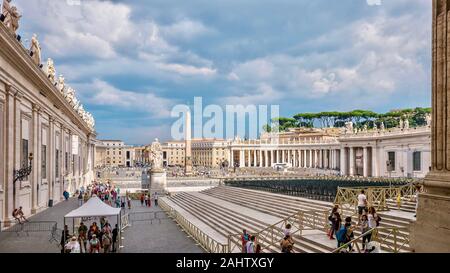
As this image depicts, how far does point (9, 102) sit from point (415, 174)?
159ft

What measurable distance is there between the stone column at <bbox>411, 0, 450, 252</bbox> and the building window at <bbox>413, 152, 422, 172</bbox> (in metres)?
47.5

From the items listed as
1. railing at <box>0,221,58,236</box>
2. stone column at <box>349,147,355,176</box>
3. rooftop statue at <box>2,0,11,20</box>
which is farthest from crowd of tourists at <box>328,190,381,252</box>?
stone column at <box>349,147,355,176</box>

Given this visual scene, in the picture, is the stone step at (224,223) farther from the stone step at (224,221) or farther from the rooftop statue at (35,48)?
the rooftop statue at (35,48)

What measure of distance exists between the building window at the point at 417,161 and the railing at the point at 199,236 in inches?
1409

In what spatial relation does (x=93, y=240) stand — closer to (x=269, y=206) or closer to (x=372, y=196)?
(x=372, y=196)

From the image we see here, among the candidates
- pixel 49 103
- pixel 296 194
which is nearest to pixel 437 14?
pixel 296 194

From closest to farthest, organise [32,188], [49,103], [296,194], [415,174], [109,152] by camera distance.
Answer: [32,188], [296,194], [49,103], [415,174], [109,152]

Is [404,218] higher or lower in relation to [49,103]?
lower

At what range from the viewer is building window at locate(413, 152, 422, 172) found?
171 feet

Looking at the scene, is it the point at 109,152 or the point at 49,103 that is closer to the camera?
the point at 49,103

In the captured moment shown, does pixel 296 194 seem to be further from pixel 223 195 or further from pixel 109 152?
pixel 109 152

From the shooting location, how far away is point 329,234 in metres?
14.8
